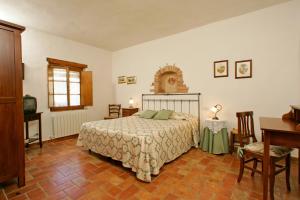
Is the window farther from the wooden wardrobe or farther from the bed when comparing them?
the wooden wardrobe

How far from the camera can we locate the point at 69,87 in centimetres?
442

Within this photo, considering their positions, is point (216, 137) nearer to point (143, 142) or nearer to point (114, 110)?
point (143, 142)

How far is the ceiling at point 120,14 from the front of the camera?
2.62 metres

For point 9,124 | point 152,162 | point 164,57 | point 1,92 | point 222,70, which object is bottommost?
point 152,162

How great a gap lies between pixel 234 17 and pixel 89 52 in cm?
406

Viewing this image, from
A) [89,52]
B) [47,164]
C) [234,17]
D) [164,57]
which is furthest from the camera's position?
[89,52]

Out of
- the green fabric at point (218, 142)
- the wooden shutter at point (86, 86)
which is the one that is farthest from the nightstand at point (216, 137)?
the wooden shutter at point (86, 86)

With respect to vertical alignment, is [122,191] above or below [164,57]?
below

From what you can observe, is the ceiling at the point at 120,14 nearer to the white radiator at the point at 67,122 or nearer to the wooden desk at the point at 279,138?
the white radiator at the point at 67,122

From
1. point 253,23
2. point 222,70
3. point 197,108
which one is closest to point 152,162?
point 197,108

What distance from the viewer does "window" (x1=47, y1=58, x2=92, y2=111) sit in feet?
13.2

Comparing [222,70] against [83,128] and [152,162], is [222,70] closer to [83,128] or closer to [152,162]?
[152,162]

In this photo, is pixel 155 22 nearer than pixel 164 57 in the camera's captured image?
Yes

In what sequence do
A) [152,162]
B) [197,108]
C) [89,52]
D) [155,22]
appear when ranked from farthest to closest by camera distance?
[89,52] → [197,108] → [155,22] → [152,162]
